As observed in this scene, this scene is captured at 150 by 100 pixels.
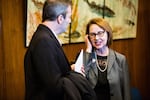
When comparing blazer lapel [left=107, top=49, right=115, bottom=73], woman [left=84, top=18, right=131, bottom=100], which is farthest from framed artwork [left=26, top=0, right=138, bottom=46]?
blazer lapel [left=107, top=49, right=115, bottom=73]

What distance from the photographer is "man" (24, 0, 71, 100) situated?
5.46 ft

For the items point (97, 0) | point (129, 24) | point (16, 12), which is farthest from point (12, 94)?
point (129, 24)

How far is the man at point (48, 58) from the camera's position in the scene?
1.66 meters

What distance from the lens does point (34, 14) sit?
276cm

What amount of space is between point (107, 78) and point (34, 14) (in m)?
0.91

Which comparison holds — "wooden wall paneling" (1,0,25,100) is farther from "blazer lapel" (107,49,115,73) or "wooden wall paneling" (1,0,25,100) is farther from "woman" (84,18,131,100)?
"blazer lapel" (107,49,115,73)

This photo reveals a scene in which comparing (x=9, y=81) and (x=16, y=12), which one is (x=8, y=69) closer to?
(x=9, y=81)

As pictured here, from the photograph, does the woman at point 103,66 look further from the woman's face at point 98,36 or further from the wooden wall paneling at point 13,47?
the wooden wall paneling at point 13,47

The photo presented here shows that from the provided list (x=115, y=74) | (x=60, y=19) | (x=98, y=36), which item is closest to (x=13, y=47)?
(x=98, y=36)

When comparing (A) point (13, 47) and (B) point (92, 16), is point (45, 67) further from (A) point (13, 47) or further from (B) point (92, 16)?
(B) point (92, 16)

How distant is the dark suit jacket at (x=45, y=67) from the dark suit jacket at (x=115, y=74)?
795mm

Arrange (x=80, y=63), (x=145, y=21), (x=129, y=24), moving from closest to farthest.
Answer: (x=80, y=63)
(x=129, y=24)
(x=145, y=21)

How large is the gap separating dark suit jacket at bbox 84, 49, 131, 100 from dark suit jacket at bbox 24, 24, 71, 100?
0.80 meters

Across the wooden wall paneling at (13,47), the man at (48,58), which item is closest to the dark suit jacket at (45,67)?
the man at (48,58)
